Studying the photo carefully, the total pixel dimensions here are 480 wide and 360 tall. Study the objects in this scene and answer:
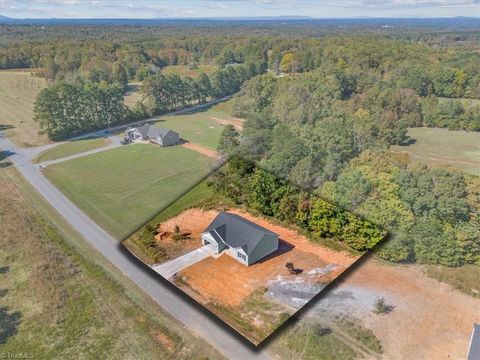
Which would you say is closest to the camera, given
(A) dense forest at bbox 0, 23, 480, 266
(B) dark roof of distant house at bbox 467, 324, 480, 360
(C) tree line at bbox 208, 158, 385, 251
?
(B) dark roof of distant house at bbox 467, 324, 480, 360

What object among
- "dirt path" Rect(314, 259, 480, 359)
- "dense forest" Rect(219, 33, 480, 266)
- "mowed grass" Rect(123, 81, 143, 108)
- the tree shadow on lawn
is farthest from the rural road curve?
"mowed grass" Rect(123, 81, 143, 108)

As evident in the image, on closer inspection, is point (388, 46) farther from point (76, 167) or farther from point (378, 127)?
point (76, 167)

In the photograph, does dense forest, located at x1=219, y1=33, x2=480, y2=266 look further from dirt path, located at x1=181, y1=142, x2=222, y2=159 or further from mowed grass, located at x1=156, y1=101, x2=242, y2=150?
mowed grass, located at x1=156, y1=101, x2=242, y2=150

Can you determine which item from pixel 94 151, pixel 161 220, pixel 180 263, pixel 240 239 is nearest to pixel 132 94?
pixel 94 151

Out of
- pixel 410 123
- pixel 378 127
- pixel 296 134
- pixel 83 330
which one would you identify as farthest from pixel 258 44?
pixel 83 330

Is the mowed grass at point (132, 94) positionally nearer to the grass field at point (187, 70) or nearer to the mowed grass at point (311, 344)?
the grass field at point (187, 70)

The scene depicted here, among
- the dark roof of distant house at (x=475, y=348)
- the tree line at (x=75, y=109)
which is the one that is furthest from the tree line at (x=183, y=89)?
the dark roof of distant house at (x=475, y=348)
